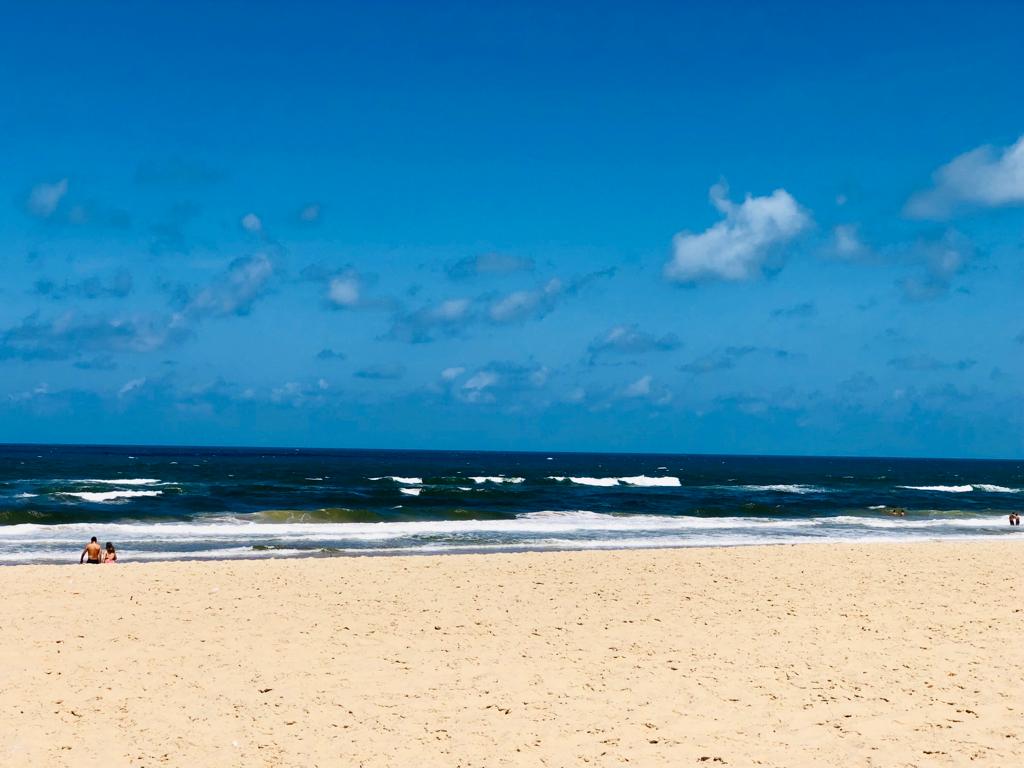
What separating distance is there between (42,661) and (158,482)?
51720 millimetres

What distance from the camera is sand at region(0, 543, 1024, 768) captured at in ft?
23.7

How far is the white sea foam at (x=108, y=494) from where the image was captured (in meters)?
42.8

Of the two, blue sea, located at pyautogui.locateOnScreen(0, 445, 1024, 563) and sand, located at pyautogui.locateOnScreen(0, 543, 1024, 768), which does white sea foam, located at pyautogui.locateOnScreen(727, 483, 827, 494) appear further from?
sand, located at pyautogui.locateOnScreen(0, 543, 1024, 768)

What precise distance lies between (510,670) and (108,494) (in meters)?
41.7

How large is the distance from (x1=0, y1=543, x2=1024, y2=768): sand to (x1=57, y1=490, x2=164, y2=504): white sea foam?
29.0 metres

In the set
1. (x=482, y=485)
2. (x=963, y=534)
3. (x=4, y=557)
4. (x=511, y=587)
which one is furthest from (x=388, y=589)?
(x=482, y=485)

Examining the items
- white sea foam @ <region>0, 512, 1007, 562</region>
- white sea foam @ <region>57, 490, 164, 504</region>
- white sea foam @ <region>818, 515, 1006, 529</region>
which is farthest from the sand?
white sea foam @ <region>57, 490, 164, 504</region>

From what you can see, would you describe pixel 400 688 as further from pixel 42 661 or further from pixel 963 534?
pixel 963 534

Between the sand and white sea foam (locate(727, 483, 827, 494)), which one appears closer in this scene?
the sand

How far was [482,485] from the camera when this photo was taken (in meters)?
61.9

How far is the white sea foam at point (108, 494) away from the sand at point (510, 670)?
1142 inches

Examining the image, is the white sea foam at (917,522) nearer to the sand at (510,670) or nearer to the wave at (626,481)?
the sand at (510,670)

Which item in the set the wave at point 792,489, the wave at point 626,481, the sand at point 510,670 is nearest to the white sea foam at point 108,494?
the sand at point 510,670

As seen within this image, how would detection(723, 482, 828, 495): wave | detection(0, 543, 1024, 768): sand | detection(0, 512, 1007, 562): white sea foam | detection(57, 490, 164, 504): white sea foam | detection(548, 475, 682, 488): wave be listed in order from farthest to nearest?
1. detection(548, 475, 682, 488): wave
2. detection(723, 482, 828, 495): wave
3. detection(57, 490, 164, 504): white sea foam
4. detection(0, 512, 1007, 562): white sea foam
5. detection(0, 543, 1024, 768): sand
